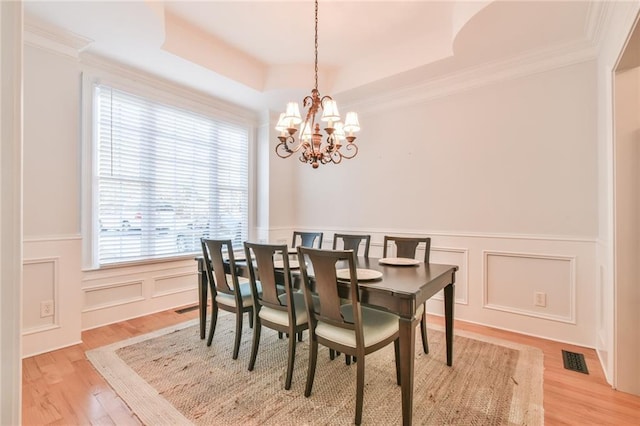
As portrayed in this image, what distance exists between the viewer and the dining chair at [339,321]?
5.70 ft

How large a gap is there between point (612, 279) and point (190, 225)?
13.1ft

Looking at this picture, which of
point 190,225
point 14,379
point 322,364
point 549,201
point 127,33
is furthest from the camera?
point 190,225

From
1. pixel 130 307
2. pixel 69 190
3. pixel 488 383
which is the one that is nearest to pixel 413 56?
pixel 488 383

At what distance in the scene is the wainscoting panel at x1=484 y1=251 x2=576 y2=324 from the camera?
2.83 metres

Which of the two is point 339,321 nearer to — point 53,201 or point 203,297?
point 203,297

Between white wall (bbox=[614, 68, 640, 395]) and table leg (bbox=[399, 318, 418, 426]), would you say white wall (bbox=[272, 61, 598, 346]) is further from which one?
table leg (bbox=[399, 318, 418, 426])

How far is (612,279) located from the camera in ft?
6.93

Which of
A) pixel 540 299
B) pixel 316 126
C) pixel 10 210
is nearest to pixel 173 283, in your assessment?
pixel 316 126

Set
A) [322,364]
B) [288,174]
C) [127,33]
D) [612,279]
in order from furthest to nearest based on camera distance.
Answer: [288,174], [127,33], [322,364], [612,279]

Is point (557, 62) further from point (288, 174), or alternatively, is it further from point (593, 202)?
point (288, 174)

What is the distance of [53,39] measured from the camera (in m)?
2.62

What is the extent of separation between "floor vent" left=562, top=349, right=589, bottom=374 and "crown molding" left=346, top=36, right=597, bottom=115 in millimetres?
2489

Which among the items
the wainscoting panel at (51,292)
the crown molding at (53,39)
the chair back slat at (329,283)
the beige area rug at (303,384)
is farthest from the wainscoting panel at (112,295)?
the chair back slat at (329,283)

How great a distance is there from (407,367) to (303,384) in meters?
0.80
